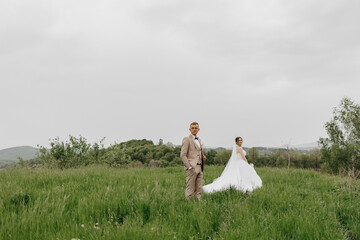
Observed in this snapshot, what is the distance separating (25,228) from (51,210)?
0.94 meters

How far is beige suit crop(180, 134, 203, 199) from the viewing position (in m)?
6.55

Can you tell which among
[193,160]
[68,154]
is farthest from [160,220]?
[68,154]

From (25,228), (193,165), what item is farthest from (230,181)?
(25,228)

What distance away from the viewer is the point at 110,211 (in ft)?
14.9

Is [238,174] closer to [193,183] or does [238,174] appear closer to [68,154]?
[193,183]

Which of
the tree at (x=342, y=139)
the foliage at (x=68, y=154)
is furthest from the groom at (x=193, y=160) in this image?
the tree at (x=342, y=139)

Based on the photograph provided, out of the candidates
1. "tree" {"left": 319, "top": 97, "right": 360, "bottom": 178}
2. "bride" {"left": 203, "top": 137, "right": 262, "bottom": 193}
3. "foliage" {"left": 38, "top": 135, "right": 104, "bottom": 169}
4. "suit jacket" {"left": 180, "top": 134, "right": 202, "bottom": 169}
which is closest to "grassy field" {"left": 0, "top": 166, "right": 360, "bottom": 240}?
"suit jacket" {"left": 180, "top": 134, "right": 202, "bottom": 169}

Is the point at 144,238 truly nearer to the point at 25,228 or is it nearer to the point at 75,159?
the point at 25,228

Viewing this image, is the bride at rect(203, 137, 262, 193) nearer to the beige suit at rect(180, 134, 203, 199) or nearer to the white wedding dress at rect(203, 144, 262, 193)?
the white wedding dress at rect(203, 144, 262, 193)

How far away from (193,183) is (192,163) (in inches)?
22.3

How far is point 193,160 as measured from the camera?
668 cm


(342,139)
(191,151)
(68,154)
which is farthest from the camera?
(342,139)

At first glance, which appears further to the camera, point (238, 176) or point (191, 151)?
point (238, 176)

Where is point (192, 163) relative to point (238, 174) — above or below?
above
